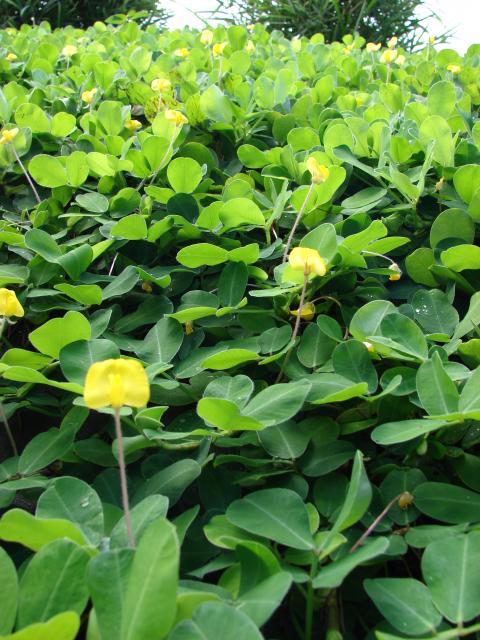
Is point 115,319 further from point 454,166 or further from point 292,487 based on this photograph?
point 454,166

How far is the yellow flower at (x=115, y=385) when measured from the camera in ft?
1.88

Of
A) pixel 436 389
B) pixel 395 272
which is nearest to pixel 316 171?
pixel 395 272

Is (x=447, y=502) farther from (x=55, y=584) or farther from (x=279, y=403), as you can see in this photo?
(x=55, y=584)

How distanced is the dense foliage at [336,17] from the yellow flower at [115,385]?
541cm

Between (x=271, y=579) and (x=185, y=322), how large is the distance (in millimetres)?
474

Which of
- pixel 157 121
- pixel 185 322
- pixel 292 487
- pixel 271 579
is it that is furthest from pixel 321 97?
pixel 271 579

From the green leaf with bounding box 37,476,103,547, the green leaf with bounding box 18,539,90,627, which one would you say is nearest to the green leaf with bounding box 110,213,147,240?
the green leaf with bounding box 37,476,103,547

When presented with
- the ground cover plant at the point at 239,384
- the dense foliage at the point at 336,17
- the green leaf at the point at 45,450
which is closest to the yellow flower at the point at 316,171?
the ground cover plant at the point at 239,384

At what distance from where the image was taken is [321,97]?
67.2 inches

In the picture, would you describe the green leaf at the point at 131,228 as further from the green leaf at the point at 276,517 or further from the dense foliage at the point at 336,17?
the dense foliage at the point at 336,17

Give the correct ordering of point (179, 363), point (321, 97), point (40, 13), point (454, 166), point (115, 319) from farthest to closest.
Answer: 1. point (40, 13)
2. point (321, 97)
3. point (454, 166)
4. point (115, 319)
5. point (179, 363)

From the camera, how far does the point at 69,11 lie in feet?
→ 18.8

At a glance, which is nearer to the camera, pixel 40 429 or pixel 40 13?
pixel 40 429

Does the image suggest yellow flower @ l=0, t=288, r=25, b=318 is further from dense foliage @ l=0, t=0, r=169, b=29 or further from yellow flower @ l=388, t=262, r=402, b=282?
dense foliage @ l=0, t=0, r=169, b=29
